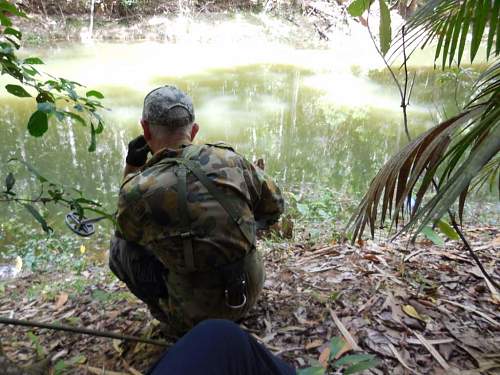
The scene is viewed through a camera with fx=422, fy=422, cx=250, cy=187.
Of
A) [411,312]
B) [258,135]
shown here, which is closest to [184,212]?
[411,312]

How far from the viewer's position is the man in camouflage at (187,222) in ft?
5.31

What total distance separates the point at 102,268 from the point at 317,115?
556 cm

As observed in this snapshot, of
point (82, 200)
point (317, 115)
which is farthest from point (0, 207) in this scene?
point (317, 115)

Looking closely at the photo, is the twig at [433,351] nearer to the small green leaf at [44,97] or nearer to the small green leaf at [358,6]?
the small green leaf at [358,6]

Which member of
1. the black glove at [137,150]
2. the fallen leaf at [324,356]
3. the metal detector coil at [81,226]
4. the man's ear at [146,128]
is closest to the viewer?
Result: the metal detector coil at [81,226]

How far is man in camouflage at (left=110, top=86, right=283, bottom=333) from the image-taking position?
162 cm

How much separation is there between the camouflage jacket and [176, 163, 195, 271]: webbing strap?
0.01 m

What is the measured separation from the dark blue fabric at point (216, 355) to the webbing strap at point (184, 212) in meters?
0.60

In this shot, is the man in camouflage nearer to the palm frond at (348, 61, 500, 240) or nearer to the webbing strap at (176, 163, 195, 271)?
the webbing strap at (176, 163, 195, 271)

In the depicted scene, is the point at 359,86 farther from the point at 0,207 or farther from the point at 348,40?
the point at 0,207

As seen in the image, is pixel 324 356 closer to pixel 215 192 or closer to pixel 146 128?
pixel 215 192

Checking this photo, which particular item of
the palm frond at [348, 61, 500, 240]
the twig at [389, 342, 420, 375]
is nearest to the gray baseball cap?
the palm frond at [348, 61, 500, 240]

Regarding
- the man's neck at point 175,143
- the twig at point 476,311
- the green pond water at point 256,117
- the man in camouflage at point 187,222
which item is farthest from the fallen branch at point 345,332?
the green pond water at point 256,117

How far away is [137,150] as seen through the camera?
2191mm
